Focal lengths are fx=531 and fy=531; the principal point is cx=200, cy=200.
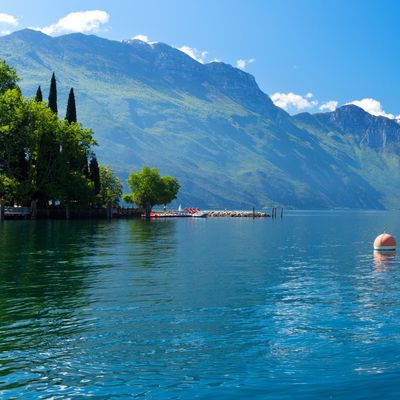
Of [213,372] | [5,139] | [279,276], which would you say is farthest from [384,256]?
[5,139]

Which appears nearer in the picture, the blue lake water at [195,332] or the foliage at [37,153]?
the blue lake water at [195,332]

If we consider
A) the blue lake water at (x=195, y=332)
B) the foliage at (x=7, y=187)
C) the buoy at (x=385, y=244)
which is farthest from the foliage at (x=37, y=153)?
the buoy at (x=385, y=244)

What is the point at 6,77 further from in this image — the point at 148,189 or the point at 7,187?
the point at 148,189

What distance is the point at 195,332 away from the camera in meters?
19.6

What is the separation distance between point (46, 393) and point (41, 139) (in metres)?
99.0

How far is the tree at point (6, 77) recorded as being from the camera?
102500mm

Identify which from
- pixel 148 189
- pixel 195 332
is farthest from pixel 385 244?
pixel 148 189

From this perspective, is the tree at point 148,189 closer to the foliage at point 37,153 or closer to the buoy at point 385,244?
the foliage at point 37,153

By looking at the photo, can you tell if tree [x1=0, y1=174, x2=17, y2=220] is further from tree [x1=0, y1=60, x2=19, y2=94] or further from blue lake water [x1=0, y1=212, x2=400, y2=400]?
blue lake water [x1=0, y1=212, x2=400, y2=400]

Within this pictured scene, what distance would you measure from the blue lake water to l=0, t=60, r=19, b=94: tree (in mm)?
74865

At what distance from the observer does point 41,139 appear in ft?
350

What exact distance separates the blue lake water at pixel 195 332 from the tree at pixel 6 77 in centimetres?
7486

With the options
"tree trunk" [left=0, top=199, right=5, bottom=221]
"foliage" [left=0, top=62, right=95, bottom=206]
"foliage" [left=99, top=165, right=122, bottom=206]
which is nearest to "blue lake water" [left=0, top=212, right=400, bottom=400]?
"foliage" [left=0, top=62, right=95, bottom=206]

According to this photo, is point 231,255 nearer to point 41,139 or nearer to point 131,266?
point 131,266
